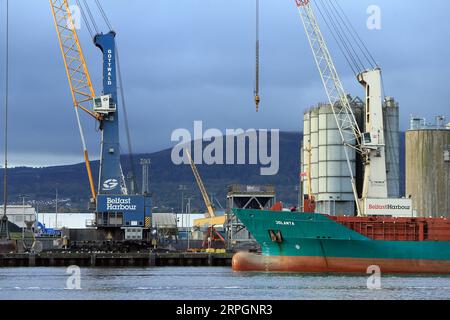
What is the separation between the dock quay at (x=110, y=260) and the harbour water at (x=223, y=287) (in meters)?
24.2

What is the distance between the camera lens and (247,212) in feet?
262

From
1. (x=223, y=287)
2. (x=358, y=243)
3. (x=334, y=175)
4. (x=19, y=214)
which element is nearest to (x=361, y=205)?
(x=358, y=243)

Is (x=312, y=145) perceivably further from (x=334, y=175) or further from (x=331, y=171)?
(x=334, y=175)

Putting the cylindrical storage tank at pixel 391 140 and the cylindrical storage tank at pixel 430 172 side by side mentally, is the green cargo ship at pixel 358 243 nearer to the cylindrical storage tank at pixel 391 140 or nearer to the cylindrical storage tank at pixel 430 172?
the cylindrical storage tank at pixel 430 172

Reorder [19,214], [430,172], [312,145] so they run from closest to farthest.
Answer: [430,172]
[312,145]
[19,214]

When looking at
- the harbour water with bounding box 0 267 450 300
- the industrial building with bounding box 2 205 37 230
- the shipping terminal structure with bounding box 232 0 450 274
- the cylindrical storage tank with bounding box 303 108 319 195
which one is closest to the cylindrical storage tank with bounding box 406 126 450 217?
the shipping terminal structure with bounding box 232 0 450 274

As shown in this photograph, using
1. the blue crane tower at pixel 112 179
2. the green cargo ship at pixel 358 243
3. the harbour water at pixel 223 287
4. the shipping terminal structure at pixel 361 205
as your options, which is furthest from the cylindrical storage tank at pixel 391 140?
the harbour water at pixel 223 287

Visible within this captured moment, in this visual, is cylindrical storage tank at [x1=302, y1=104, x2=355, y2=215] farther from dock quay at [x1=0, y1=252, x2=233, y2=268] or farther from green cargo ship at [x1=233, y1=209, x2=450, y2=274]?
green cargo ship at [x1=233, y1=209, x2=450, y2=274]

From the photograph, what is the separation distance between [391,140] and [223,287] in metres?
47.2

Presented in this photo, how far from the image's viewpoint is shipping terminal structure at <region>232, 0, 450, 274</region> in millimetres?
77875

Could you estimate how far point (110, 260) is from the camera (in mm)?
100938

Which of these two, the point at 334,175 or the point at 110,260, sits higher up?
the point at 334,175

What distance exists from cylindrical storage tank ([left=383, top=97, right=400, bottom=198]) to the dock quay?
690 inches

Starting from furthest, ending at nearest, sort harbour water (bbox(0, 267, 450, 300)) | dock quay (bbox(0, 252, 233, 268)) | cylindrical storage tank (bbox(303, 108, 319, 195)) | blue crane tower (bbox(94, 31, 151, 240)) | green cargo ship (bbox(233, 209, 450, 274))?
blue crane tower (bbox(94, 31, 151, 240)) < cylindrical storage tank (bbox(303, 108, 319, 195)) < dock quay (bbox(0, 252, 233, 268)) < green cargo ship (bbox(233, 209, 450, 274)) < harbour water (bbox(0, 267, 450, 300))
